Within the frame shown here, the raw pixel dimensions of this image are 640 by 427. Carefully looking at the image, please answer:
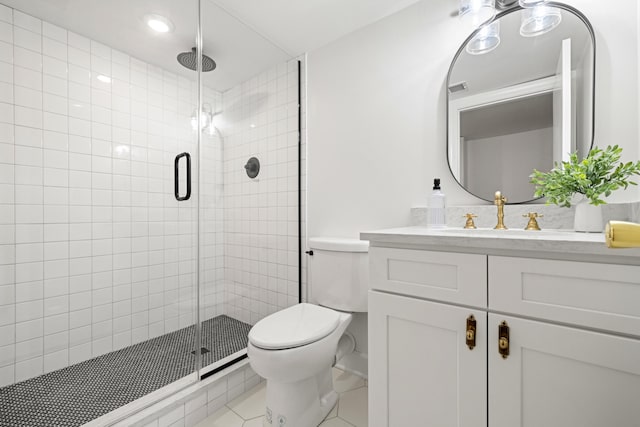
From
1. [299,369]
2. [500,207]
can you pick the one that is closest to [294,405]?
[299,369]

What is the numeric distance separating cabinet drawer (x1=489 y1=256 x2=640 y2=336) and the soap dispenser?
508 mm

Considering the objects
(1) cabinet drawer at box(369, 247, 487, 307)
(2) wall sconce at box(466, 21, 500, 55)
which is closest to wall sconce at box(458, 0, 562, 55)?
(2) wall sconce at box(466, 21, 500, 55)

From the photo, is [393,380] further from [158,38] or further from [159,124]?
[158,38]

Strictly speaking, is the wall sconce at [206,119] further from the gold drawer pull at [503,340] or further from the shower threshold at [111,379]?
the gold drawer pull at [503,340]

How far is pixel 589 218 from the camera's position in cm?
95

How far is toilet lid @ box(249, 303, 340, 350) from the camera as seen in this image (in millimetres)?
1102

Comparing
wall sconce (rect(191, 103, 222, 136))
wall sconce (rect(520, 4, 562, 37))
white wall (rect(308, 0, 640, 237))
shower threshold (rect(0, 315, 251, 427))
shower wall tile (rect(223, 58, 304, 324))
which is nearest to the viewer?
white wall (rect(308, 0, 640, 237))

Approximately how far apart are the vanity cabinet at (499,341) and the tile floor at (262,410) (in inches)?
16.4

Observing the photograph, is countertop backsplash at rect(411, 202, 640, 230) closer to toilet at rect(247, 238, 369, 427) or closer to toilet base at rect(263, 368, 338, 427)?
toilet at rect(247, 238, 369, 427)

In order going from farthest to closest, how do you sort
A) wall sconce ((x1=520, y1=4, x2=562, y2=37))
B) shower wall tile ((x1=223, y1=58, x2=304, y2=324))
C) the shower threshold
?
shower wall tile ((x1=223, y1=58, x2=304, y2=324))
the shower threshold
wall sconce ((x1=520, y1=4, x2=562, y2=37))

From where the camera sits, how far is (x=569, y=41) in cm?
111

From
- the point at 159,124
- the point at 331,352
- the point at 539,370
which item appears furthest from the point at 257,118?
the point at 539,370

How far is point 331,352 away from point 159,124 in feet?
6.09

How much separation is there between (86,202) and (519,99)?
243 cm
